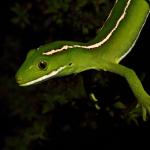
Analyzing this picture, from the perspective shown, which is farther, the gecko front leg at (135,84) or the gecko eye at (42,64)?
the gecko front leg at (135,84)

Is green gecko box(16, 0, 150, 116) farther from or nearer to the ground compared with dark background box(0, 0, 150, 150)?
farther from the ground

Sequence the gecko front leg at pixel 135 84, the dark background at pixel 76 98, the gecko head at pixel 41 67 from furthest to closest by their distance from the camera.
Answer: the dark background at pixel 76 98 → the gecko front leg at pixel 135 84 → the gecko head at pixel 41 67

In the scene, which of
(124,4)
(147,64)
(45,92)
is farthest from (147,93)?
(45,92)

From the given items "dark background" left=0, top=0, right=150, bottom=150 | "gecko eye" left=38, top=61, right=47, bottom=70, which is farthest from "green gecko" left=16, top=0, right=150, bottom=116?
"dark background" left=0, top=0, right=150, bottom=150

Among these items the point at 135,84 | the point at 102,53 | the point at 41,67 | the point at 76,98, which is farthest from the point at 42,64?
the point at 76,98

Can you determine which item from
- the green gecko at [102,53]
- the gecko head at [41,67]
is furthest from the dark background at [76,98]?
the gecko head at [41,67]

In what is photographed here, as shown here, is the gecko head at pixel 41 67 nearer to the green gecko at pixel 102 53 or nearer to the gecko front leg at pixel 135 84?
the green gecko at pixel 102 53

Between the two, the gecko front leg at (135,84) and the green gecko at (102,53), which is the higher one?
the green gecko at (102,53)

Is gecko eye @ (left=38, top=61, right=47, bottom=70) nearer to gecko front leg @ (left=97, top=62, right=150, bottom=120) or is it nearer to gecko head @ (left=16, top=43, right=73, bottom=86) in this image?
gecko head @ (left=16, top=43, right=73, bottom=86)
